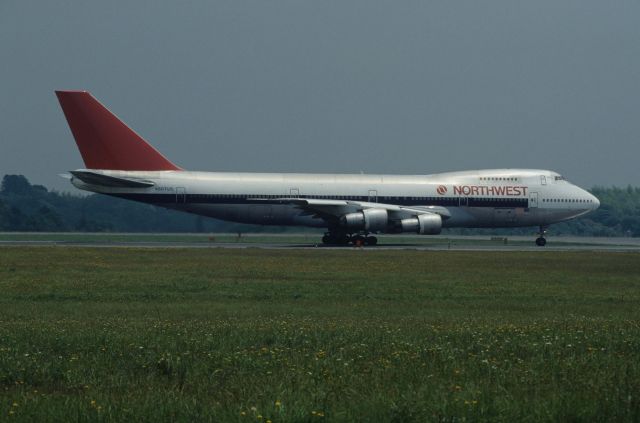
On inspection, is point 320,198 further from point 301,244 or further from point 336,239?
point 301,244

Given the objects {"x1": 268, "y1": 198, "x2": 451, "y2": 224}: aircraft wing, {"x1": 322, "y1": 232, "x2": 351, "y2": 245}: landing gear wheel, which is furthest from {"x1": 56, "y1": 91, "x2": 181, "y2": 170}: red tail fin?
{"x1": 322, "y1": 232, "x2": 351, "y2": 245}: landing gear wheel

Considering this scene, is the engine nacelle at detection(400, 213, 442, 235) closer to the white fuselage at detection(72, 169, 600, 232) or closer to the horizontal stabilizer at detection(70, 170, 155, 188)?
the white fuselage at detection(72, 169, 600, 232)

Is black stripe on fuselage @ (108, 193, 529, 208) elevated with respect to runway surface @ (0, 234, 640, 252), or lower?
elevated

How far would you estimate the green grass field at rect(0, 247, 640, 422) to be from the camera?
934cm

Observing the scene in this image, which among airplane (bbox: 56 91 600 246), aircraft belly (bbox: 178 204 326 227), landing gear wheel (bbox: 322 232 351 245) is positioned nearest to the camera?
airplane (bbox: 56 91 600 246)

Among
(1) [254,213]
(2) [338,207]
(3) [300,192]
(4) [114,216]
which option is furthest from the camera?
(4) [114,216]

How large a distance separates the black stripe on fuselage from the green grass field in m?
26.2

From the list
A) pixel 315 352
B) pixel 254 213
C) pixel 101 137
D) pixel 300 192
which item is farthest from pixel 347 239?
Answer: pixel 315 352

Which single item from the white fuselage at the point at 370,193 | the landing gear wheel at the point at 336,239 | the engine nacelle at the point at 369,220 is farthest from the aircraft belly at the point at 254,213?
the engine nacelle at the point at 369,220

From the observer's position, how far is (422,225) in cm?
5612

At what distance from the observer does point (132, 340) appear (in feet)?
45.8

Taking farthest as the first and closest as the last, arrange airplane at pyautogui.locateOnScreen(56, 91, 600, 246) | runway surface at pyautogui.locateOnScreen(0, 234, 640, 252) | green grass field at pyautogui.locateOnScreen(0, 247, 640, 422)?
airplane at pyautogui.locateOnScreen(56, 91, 600, 246)
runway surface at pyautogui.locateOnScreen(0, 234, 640, 252)
green grass field at pyautogui.locateOnScreen(0, 247, 640, 422)

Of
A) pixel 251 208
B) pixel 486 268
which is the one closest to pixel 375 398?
pixel 486 268

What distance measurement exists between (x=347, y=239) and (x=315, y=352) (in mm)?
45815
